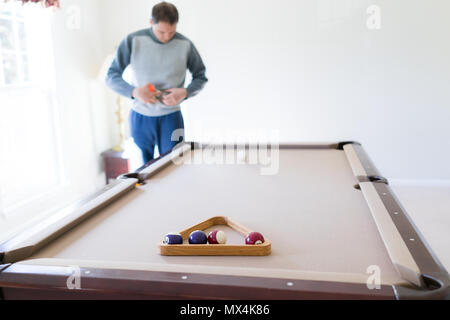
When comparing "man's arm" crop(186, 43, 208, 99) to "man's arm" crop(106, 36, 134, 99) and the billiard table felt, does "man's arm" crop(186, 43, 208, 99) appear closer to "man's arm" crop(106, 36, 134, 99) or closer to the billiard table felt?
"man's arm" crop(106, 36, 134, 99)

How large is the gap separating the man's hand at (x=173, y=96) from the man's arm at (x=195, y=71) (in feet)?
0.30

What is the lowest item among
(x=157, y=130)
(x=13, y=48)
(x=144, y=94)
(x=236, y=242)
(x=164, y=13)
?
(x=236, y=242)

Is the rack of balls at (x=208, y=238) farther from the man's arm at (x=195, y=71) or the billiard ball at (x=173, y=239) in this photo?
the man's arm at (x=195, y=71)

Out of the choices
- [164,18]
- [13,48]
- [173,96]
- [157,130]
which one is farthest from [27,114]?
[164,18]

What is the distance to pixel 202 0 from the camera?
3.93 metres

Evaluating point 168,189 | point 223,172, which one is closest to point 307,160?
point 223,172

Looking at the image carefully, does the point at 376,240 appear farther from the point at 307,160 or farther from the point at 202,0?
the point at 202,0

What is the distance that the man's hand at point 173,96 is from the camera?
9.09 feet

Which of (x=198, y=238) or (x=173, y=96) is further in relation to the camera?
(x=173, y=96)

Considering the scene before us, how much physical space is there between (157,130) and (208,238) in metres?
1.82

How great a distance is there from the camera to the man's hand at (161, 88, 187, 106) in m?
2.77

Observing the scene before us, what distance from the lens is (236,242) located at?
1.22 m

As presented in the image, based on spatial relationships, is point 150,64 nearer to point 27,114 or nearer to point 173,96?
point 173,96

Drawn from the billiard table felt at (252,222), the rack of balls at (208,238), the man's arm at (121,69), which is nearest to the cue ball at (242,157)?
the billiard table felt at (252,222)
